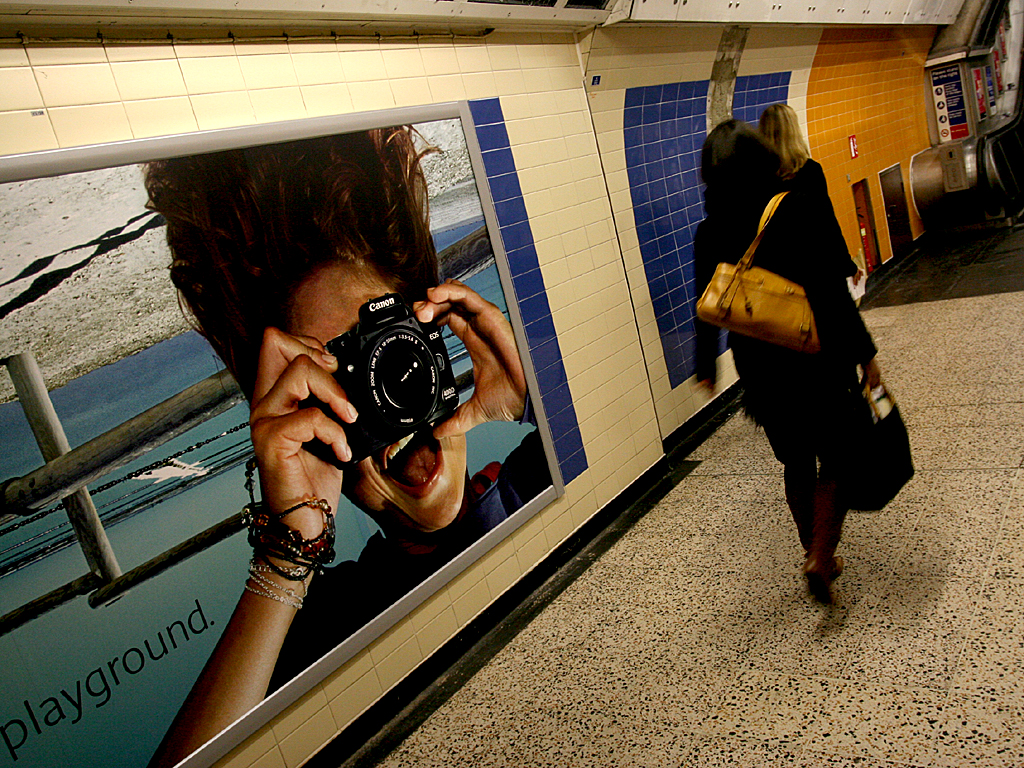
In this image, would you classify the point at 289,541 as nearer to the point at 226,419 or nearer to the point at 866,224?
the point at 226,419

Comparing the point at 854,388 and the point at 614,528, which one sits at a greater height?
the point at 854,388

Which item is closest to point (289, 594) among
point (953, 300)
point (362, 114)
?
point (362, 114)

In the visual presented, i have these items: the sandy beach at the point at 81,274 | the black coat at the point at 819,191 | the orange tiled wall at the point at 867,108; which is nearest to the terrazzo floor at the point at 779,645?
the black coat at the point at 819,191

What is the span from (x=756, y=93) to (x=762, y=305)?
394 cm

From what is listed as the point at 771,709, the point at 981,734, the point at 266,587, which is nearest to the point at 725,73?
the point at 771,709

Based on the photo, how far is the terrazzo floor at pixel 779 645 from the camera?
1.91 meters

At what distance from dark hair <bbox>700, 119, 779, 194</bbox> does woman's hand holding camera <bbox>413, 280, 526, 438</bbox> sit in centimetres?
110

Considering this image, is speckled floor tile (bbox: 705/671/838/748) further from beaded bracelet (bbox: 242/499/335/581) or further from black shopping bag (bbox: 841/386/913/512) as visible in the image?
A: beaded bracelet (bbox: 242/499/335/581)

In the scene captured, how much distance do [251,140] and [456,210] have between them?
88 cm

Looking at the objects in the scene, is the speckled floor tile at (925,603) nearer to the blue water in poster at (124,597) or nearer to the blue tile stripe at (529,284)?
the blue tile stripe at (529,284)

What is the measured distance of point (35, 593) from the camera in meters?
1.71

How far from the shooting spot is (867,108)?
7.12 m

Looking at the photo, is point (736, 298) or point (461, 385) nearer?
point (736, 298)

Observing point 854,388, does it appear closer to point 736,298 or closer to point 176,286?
point 736,298
